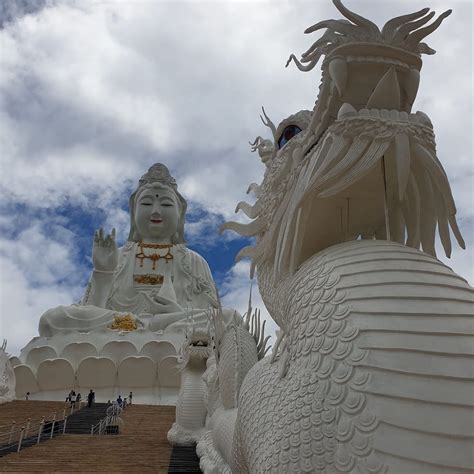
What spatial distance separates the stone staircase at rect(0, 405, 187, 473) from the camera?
6172 millimetres

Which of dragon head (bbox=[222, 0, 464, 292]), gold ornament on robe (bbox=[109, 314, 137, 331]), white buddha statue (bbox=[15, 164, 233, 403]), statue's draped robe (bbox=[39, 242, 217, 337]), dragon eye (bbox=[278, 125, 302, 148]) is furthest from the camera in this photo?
statue's draped robe (bbox=[39, 242, 217, 337])

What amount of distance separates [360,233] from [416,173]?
1.81ft

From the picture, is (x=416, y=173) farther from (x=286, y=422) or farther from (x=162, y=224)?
(x=162, y=224)

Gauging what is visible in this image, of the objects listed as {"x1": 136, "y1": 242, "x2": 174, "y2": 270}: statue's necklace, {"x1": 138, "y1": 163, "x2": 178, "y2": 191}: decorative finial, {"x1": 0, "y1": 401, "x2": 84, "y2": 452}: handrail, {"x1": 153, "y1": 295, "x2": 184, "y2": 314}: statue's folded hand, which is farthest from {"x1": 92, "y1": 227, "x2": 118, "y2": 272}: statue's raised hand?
{"x1": 0, "y1": 401, "x2": 84, "y2": 452}: handrail

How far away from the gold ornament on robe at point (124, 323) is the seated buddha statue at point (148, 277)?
4cm

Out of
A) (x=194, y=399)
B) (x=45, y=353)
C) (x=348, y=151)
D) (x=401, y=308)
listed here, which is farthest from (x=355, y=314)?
(x=45, y=353)

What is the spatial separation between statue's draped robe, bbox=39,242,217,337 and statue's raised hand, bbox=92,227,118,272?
95 centimetres

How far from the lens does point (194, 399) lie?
7.59 meters

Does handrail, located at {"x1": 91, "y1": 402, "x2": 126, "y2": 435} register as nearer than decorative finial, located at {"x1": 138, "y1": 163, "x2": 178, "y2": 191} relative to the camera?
Yes

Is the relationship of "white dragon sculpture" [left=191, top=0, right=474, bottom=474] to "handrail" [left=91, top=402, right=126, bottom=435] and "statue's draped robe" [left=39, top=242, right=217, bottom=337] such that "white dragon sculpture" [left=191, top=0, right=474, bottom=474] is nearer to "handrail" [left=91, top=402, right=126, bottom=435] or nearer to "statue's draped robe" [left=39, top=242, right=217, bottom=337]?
"handrail" [left=91, top=402, right=126, bottom=435]

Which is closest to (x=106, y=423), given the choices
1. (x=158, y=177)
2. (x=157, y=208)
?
(x=157, y=208)

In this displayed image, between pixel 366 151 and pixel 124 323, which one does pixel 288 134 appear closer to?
pixel 366 151

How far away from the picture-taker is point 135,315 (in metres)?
16.1

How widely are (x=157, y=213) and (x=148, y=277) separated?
2393 millimetres
